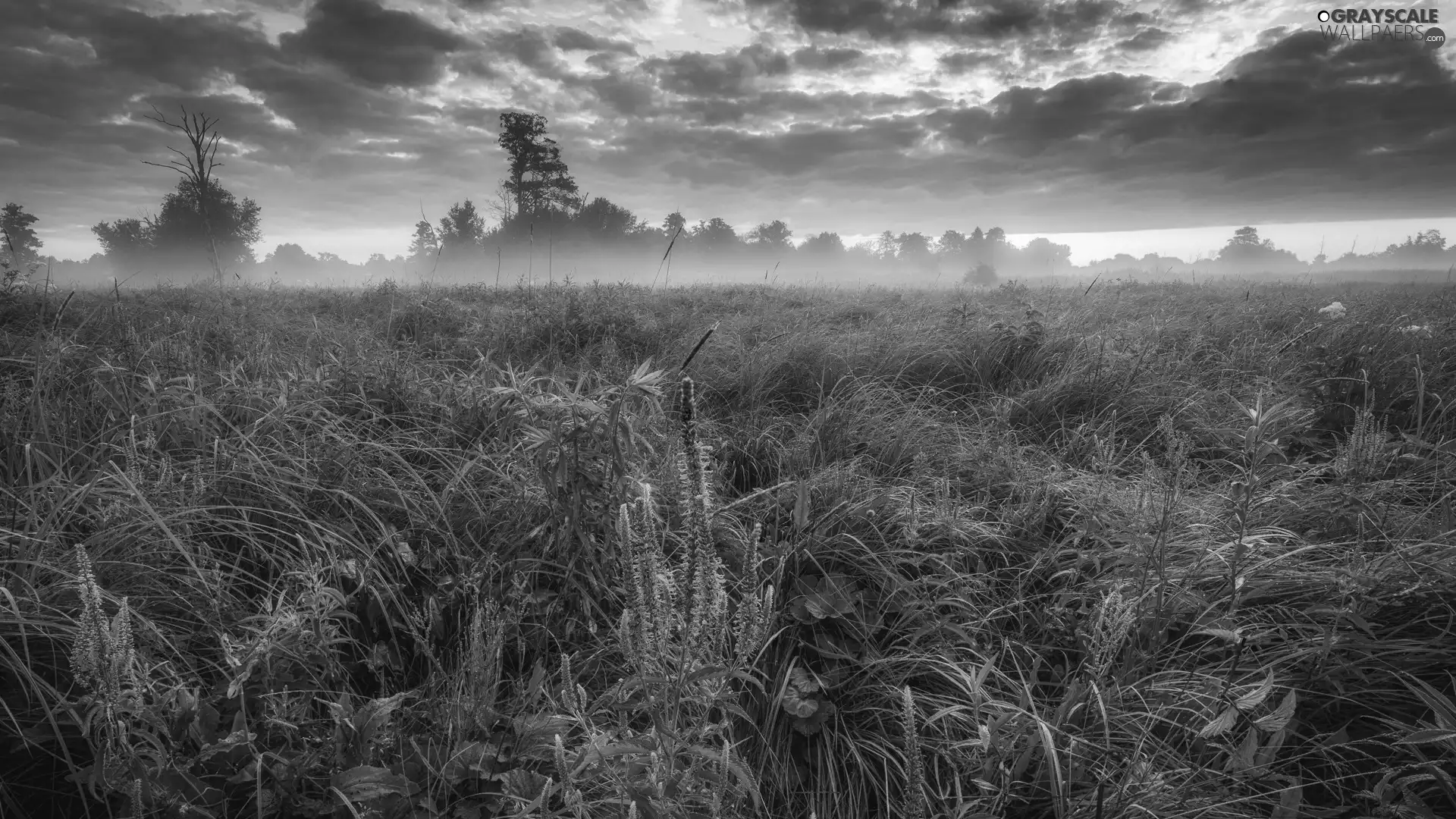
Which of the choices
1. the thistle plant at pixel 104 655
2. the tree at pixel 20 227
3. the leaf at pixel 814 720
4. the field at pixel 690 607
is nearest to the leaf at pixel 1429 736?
the field at pixel 690 607

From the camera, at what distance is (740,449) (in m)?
3.61

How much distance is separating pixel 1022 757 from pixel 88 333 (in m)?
8.02

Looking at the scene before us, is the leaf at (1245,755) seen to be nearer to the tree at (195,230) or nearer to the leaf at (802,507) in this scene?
the leaf at (802,507)

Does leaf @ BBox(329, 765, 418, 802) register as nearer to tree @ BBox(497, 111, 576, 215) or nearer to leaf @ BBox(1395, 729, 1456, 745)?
leaf @ BBox(1395, 729, 1456, 745)

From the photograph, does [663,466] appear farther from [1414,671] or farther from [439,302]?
[439,302]

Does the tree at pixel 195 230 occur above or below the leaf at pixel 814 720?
Answer: above

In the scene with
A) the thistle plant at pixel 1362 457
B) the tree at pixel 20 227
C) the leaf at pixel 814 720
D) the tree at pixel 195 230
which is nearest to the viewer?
the leaf at pixel 814 720

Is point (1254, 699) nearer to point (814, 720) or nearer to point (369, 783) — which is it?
point (814, 720)

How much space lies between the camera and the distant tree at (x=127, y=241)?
62.3 metres

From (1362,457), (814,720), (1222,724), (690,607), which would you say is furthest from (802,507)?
(1362,457)

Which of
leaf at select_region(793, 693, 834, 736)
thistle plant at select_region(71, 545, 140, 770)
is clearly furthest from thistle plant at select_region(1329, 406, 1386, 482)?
thistle plant at select_region(71, 545, 140, 770)

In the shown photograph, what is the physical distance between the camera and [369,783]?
1372mm

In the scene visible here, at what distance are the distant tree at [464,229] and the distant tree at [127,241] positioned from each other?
31027mm

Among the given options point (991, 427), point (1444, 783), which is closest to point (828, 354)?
point (991, 427)
